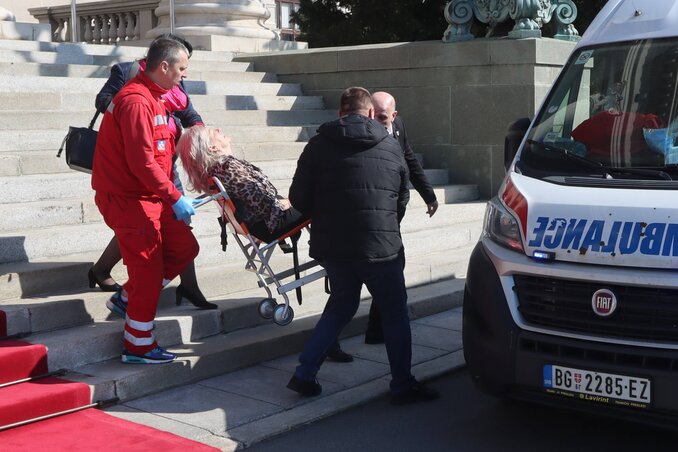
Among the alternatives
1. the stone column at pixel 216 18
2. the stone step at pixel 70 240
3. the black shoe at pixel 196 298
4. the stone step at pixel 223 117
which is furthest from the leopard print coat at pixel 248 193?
the stone column at pixel 216 18

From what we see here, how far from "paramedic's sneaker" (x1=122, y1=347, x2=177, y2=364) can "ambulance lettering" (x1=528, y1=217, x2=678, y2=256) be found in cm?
235

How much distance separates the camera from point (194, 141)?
6.11m

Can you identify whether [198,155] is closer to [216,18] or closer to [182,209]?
[182,209]

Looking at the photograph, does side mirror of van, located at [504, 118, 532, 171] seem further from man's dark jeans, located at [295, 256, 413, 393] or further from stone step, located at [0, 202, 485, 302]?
stone step, located at [0, 202, 485, 302]

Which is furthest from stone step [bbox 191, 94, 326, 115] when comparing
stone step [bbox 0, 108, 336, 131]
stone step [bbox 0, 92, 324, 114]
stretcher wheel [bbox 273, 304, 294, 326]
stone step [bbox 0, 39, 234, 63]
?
stretcher wheel [bbox 273, 304, 294, 326]

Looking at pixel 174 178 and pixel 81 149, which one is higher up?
pixel 81 149

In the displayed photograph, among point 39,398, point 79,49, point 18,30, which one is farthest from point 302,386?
point 18,30

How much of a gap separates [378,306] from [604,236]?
4.85 feet

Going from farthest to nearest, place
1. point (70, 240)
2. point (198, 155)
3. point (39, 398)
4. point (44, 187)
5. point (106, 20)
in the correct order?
point (106, 20) < point (44, 187) < point (70, 240) < point (198, 155) < point (39, 398)

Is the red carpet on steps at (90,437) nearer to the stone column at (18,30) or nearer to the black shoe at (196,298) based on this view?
the black shoe at (196,298)

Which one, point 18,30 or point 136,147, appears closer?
point 136,147

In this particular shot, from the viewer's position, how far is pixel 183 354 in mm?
6188

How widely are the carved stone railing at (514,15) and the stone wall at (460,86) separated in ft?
0.86

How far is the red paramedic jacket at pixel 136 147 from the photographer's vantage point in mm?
5578
